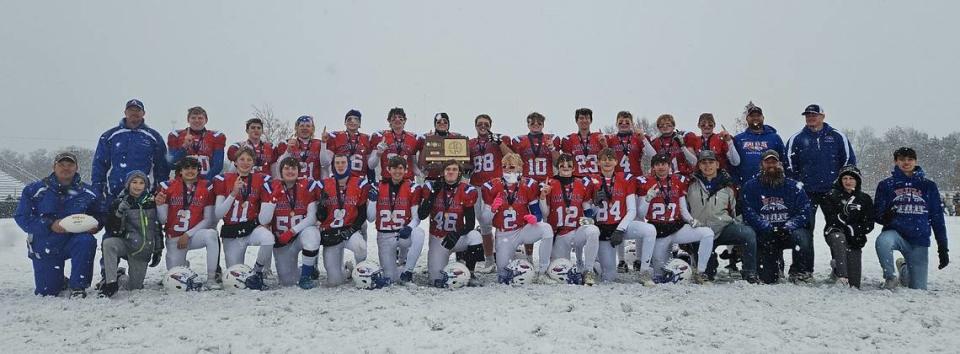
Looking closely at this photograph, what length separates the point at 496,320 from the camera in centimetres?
492

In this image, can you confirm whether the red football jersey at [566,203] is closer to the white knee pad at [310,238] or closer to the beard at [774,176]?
the beard at [774,176]

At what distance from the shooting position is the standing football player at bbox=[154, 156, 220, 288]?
22.6 ft

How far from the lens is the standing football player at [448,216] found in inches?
277

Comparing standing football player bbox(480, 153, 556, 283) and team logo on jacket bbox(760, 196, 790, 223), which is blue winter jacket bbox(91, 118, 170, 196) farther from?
team logo on jacket bbox(760, 196, 790, 223)

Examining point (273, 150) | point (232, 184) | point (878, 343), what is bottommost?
point (878, 343)

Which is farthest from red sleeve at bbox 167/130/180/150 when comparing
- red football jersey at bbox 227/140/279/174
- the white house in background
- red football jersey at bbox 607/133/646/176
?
the white house in background

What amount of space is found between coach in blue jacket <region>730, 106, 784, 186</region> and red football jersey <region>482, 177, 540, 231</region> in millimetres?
3120

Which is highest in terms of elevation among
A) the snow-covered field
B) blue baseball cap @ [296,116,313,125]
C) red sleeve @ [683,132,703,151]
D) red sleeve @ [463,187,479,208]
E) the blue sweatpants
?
blue baseball cap @ [296,116,313,125]

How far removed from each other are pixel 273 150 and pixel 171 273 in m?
2.75

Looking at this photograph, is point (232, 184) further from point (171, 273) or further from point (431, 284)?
point (431, 284)

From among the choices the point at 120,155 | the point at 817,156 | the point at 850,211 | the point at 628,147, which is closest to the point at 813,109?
the point at 817,156

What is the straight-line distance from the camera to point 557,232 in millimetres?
7332

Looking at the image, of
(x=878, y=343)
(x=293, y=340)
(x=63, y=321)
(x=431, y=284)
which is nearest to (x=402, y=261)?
(x=431, y=284)

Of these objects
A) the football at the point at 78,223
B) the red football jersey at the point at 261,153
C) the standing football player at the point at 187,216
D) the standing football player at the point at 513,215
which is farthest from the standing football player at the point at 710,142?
the football at the point at 78,223
